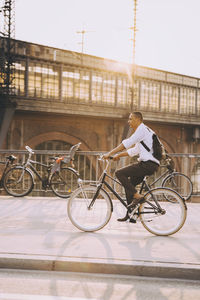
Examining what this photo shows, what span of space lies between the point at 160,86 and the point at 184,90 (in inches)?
132

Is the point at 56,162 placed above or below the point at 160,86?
below

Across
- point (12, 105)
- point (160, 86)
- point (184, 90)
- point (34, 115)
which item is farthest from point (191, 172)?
point (184, 90)

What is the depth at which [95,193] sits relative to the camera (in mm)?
5801

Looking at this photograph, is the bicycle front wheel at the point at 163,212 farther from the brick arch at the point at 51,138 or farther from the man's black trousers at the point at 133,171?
the brick arch at the point at 51,138

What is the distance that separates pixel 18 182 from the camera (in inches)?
383

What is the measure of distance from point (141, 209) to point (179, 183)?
399cm

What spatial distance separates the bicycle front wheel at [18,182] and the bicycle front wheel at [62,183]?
0.59 meters

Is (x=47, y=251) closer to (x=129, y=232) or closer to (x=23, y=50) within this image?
(x=129, y=232)

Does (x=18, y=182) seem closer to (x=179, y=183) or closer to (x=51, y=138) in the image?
(x=179, y=183)

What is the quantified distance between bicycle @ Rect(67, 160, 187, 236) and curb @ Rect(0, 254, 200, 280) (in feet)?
4.87

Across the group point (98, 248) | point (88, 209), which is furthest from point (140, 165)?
point (98, 248)

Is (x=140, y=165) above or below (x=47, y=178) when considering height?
above

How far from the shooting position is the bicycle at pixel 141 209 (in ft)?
18.6

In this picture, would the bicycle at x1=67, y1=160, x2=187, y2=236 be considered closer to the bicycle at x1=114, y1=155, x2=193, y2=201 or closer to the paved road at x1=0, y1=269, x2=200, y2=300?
the paved road at x1=0, y1=269, x2=200, y2=300
